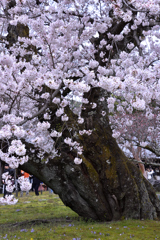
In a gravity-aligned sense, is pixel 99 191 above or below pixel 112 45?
below

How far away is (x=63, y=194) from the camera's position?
21.3 ft

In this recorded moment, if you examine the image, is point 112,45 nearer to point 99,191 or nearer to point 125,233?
point 99,191

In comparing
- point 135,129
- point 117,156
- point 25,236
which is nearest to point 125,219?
point 117,156

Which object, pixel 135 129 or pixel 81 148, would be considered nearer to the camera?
pixel 81 148

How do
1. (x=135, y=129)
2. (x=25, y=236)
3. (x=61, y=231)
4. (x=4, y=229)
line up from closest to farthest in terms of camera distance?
(x=25, y=236)
(x=61, y=231)
(x=4, y=229)
(x=135, y=129)

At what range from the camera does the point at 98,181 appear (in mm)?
6441

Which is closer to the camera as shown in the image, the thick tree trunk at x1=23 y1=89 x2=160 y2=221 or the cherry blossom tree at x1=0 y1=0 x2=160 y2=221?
the cherry blossom tree at x1=0 y1=0 x2=160 y2=221

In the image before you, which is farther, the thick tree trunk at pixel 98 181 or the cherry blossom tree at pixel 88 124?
the thick tree trunk at pixel 98 181

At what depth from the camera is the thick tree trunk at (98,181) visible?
634 centimetres

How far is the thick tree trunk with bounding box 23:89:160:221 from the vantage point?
20.8 ft

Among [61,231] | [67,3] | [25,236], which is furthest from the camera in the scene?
[67,3]

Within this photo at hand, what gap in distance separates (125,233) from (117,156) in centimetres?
214

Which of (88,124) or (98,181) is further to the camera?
(88,124)

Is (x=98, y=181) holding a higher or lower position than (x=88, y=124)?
lower
